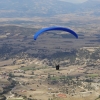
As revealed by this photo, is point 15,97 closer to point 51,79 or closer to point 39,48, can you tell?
point 51,79

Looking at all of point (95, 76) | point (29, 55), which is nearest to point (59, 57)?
point (29, 55)

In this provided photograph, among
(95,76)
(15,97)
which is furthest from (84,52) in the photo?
(15,97)

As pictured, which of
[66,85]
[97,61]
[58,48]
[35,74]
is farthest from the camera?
[58,48]

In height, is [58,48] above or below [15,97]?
above

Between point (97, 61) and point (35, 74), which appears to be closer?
point (35, 74)

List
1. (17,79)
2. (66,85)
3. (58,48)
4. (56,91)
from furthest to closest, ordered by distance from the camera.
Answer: (58,48)
(17,79)
(66,85)
(56,91)

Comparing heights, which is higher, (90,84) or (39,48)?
(39,48)

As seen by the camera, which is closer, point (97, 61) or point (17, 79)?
point (17, 79)

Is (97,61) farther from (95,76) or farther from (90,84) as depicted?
(90,84)

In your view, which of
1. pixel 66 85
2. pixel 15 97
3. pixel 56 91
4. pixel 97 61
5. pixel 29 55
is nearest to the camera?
pixel 15 97
